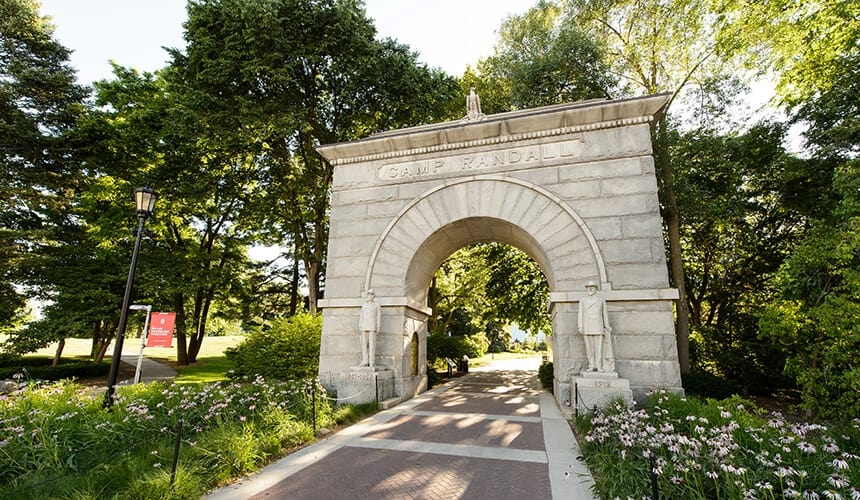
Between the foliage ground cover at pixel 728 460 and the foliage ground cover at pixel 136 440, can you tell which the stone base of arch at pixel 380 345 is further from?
the foliage ground cover at pixel 728 460

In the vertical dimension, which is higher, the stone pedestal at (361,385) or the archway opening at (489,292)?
the archway opening at (489,292)

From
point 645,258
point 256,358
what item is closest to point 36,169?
point 256,358

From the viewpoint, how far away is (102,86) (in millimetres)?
19547

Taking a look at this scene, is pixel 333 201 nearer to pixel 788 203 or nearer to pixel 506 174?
pixel 506 174

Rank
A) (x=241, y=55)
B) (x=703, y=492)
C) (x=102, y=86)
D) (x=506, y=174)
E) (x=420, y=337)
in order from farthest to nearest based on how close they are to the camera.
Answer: (x=102, y=86) < (x=241, y=55) < (x=420, y=337) < (x=506, y=174) < (x=703, y=492)

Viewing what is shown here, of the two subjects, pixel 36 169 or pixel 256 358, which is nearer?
pixel 256 358

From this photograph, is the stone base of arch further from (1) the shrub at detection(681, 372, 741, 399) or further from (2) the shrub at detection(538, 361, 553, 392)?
(1) the shrub at detection(681, 372, 741, 399)

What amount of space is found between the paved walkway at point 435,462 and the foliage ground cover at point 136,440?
1.40 ft

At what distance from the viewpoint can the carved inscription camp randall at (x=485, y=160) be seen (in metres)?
10.9

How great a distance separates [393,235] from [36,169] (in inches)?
747

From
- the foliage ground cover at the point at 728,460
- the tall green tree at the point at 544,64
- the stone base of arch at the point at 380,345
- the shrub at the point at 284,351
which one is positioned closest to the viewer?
the foliage ground cover at the point at 728,460

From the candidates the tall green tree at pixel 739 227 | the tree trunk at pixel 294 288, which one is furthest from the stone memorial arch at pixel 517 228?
the tree trunk at pixel 294 288

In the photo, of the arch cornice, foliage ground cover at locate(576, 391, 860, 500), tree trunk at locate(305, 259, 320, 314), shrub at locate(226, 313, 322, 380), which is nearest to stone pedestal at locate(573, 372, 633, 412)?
foliage ground cover at locate(576, 391, 860, 500)

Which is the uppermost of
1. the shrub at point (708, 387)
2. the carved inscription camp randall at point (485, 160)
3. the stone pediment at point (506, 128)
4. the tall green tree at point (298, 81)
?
the tall green tree at point (298, 81)
